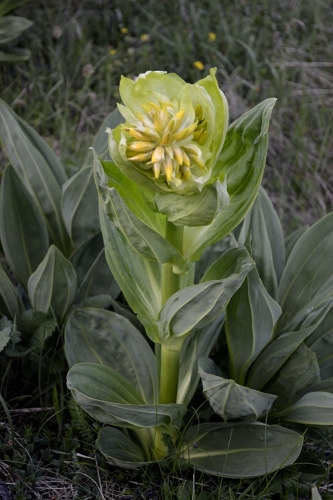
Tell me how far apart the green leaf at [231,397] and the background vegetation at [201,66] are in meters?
1.56

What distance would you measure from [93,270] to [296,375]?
82cm

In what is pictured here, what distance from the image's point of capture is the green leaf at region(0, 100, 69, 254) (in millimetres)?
2328

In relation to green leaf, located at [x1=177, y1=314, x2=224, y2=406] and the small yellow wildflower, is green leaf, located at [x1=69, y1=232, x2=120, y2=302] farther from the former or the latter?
the small yellow wildflower

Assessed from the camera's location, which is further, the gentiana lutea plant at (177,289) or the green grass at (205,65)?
the green grass at (205,65)

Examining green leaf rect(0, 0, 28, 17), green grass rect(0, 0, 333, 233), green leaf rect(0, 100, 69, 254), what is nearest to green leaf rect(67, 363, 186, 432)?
green leaf rect(0, 100, 69, 254)

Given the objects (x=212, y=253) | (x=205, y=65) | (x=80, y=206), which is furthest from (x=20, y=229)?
(x=205, y=65)

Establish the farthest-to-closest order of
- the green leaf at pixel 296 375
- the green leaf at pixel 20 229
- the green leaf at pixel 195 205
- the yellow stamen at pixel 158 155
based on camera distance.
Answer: the green leaf at pixel 20 229 → the green leaf at pixel 296 375 → the green leaf at pixel 195 205 → the yellow stamen at pixel 158 155

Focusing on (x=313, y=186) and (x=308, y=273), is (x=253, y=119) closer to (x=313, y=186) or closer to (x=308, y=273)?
(x=308, y=273)

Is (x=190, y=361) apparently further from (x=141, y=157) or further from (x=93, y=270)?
(x=141, y=157)

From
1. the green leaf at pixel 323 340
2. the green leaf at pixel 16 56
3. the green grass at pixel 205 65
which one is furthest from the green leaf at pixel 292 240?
the green leaf at pixel 16 56

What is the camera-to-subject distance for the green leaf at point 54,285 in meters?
1.94

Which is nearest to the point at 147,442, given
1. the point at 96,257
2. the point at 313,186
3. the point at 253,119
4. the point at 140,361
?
the point at 140,361

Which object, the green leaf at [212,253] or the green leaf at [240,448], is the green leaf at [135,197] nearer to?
the green leaf at [212,253]

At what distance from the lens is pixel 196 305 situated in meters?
1.46
